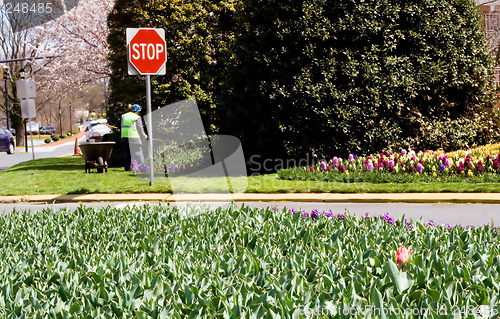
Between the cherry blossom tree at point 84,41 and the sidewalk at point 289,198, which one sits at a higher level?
the cherry blossom tree at point 84,41

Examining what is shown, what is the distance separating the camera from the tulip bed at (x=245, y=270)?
9.16ft

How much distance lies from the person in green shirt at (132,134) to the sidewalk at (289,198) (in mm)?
4336

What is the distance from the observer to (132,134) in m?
15.1

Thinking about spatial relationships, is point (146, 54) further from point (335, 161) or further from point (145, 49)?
point (335, 161)

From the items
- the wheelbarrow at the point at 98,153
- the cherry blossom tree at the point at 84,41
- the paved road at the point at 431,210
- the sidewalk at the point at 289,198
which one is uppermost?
the cherry blossom tree at the point at 84,41

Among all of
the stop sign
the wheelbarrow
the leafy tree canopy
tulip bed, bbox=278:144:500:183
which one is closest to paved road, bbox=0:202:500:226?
tulip bed, bbox=278:144:500:183

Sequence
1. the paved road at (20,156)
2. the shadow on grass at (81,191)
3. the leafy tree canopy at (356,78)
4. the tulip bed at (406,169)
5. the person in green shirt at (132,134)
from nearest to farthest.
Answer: the tulip bed at (406,169) < the shadow on grass at (81,191) < the leafy tree canopy at (356,78) < the person in green shirt at (132,134) < the paved road at (20,156)

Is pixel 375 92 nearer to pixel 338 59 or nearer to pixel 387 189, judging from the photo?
pixel 338 59

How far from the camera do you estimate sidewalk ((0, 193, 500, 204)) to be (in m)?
8.89

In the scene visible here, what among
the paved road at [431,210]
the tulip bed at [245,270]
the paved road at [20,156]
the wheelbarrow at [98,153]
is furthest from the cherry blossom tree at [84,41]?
the tulip bed at [245,270]

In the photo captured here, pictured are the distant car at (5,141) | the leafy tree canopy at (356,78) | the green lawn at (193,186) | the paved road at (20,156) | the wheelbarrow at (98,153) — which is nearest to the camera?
the green lawn at (193,186)

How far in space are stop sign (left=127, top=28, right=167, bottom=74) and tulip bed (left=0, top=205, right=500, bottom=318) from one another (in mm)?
6363

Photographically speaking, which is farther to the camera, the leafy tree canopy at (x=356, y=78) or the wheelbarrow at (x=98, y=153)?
the wheelbarrow at (x=98, y=153)

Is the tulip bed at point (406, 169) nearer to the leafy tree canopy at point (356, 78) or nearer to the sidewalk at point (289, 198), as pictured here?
the leafy tree canopy at point (356, 78)
